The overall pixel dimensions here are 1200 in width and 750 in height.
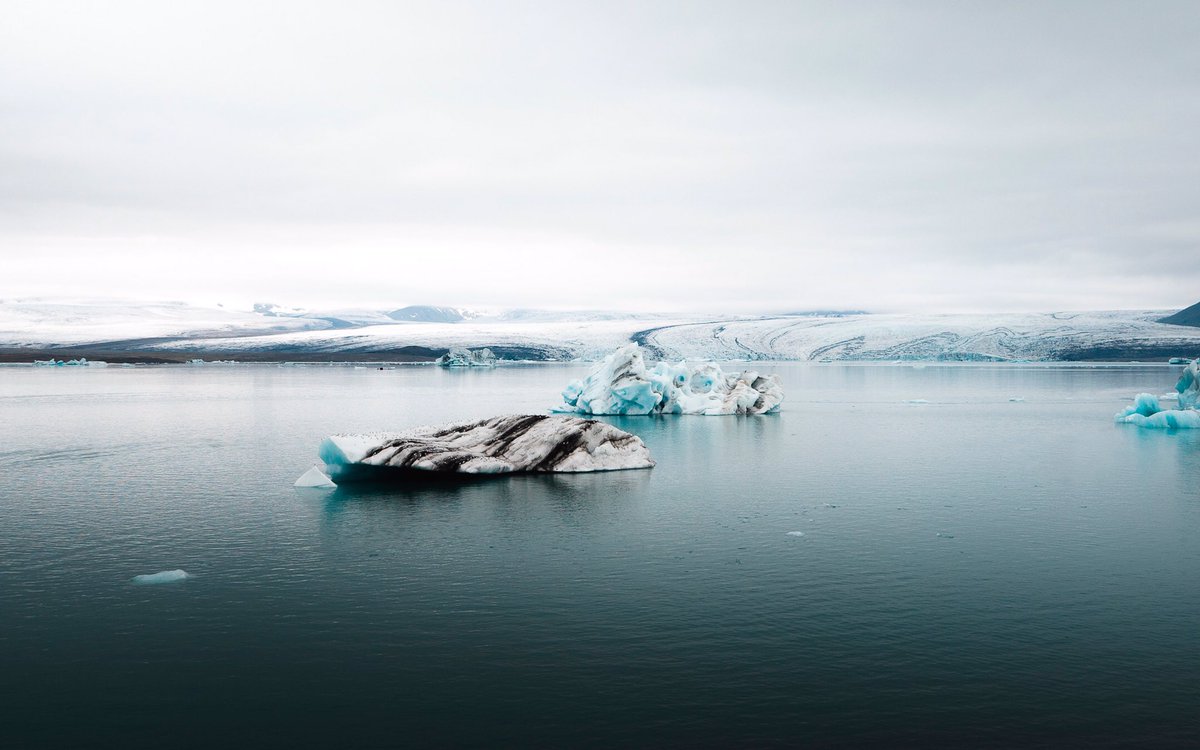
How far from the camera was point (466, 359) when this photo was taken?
95.3m

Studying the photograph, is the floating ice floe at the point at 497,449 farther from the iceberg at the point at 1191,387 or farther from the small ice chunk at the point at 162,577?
the iceberg at the point at 1191,387

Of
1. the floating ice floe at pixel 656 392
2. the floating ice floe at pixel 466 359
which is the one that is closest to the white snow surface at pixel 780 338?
the floating ice floe at pixel 466 359

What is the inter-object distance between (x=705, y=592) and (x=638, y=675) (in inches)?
92.9

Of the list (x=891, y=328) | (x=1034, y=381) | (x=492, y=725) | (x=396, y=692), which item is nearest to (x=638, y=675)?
(x=492, y=725)

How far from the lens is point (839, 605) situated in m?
8.77

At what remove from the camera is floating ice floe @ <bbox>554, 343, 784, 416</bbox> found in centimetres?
3209

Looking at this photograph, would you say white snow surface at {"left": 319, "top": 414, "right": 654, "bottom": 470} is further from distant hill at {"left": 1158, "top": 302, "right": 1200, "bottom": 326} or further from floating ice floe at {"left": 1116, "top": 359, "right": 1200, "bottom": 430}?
distant hill at {"left": 1158, "top": 302, "right": 1200, "bottom": 326}

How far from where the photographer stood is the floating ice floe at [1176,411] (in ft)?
88.1

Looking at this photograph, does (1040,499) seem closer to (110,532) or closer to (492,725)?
(492,725)

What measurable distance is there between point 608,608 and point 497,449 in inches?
358

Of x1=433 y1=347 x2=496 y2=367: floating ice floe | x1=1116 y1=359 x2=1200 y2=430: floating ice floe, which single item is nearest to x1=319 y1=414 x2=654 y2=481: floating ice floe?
x1=1116 y1=359 x2=1200 y2=430: floating ice floe

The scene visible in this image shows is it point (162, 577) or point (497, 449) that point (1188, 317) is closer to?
point (497, 449)

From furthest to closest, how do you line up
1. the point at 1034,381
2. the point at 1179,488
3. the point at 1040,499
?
the point at 1034,381
the point at 1179,488
the point at 1040,499

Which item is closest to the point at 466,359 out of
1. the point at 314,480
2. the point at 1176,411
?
the point at 1176,411
